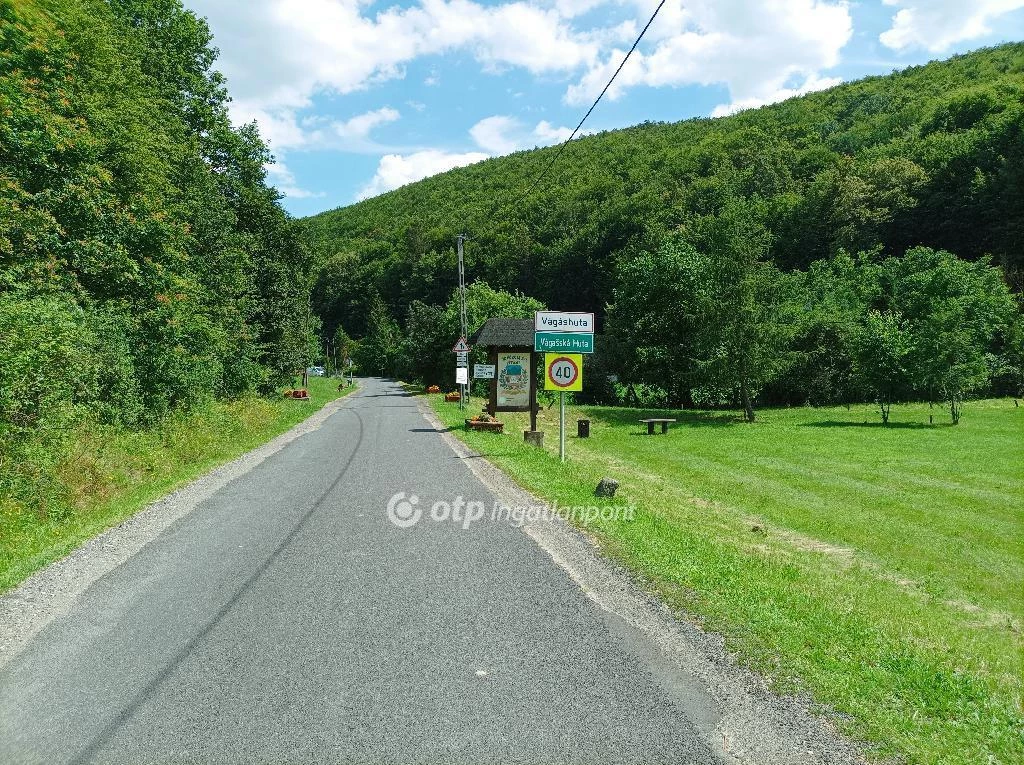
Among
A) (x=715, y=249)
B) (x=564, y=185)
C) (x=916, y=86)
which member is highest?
(x=916, y=86)

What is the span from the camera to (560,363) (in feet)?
50.7

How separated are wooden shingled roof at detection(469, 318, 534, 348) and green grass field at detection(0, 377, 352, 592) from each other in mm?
8445

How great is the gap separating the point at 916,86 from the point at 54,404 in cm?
10861

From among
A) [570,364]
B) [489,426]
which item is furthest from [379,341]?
[570,364]

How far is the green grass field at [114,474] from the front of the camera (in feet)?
26.9

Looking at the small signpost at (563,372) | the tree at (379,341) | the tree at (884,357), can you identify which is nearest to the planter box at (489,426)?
the small signpost at (563,372)

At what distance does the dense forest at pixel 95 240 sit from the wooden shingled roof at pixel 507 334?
940 centimetres

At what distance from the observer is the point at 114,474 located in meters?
12.1

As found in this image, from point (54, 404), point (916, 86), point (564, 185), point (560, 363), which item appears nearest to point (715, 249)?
point (560, 363)

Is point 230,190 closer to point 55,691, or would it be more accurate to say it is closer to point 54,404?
point 54,404

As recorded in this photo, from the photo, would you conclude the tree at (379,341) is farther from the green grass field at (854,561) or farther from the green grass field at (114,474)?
the green grass field at (854,561)

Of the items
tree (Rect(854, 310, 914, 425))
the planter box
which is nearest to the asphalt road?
the planter box

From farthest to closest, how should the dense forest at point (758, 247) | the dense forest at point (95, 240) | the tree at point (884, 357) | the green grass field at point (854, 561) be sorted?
1. the dense forest at point (758, 247)
2. the tree at point (884, 357)
3. the dense forest at point (95, 240)
4. the green grass field at point (854, 561)

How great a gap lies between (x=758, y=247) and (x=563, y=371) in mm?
23238
